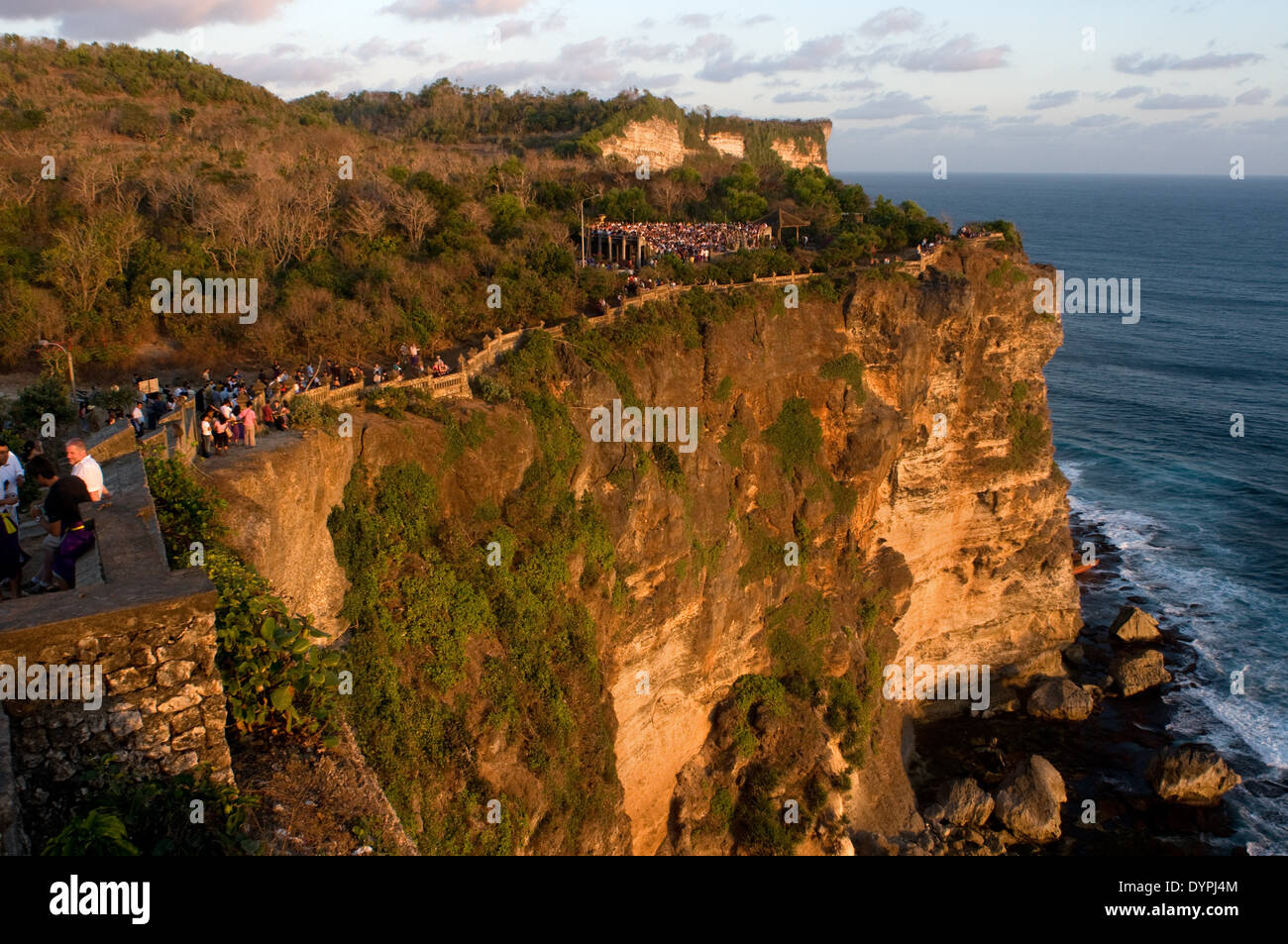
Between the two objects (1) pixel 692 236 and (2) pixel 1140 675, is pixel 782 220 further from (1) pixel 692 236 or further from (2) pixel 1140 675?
(2) pixel 1140 675

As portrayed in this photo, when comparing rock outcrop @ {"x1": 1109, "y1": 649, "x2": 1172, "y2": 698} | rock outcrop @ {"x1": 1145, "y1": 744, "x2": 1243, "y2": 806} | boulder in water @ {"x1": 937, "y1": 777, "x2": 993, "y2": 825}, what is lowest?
boulder in water @ {"x1": 937, "y1": 777, "x2": 993, "y2": 825}

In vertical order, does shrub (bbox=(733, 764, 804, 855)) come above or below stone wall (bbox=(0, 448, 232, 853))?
below

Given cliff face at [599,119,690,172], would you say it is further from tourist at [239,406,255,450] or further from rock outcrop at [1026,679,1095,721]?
tourist at [239,406,255,450]

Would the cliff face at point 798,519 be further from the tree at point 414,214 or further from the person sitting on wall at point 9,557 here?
the tree at point 414,214

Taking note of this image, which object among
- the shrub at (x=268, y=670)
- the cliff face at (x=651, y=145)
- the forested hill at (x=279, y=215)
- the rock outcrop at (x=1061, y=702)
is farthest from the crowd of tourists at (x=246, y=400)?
the cliff face at (x=651, y=145)

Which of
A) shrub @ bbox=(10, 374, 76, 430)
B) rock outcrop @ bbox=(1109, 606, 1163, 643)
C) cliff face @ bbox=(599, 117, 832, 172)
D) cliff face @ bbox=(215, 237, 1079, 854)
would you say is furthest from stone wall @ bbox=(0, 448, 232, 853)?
cliff face @ bbox=(599, 117, 832, 172)

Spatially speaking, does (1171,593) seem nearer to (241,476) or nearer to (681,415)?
(681,415)
